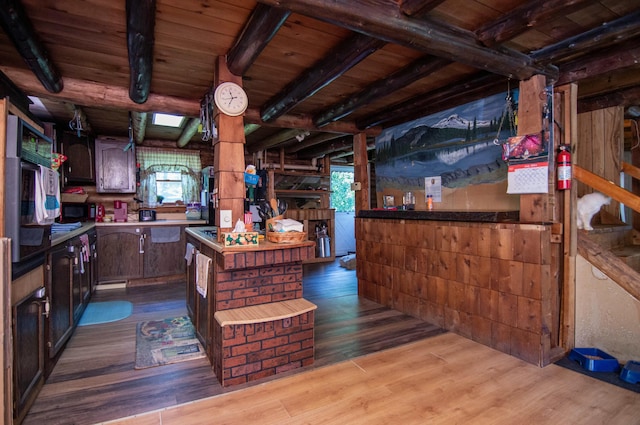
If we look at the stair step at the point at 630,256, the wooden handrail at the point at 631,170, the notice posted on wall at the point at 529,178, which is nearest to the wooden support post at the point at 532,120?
the notice posted on wall at the point at 529,178

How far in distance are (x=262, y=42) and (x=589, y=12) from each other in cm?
195

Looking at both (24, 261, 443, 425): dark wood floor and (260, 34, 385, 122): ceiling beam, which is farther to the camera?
(260, 34, 385, 122): ceiling beam

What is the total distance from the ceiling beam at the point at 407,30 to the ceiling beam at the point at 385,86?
263 millimetres

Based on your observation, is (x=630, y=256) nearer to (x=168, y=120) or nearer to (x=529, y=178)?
(x=529, y=178)

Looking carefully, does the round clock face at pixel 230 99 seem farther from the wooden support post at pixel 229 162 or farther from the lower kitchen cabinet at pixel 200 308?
the lower kitchen cabinet at pixel 200 308

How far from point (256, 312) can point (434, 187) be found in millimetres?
2448

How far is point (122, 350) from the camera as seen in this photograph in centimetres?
285

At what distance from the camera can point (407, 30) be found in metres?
1.82

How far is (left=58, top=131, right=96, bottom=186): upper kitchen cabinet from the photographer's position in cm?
491

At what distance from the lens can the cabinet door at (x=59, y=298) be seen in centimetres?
246

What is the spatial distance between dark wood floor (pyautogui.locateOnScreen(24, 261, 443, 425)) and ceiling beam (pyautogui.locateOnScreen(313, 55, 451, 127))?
88.5 inches

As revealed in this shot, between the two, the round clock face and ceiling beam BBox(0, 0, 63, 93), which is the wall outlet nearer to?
the round clock face

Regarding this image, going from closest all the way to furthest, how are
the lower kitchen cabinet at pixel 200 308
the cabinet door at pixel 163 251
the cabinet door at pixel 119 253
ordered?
the lower kitchen cabinet at pixel 200 308
the cabinet door at pixel 119 253
the cabinet door at pixel 163 251

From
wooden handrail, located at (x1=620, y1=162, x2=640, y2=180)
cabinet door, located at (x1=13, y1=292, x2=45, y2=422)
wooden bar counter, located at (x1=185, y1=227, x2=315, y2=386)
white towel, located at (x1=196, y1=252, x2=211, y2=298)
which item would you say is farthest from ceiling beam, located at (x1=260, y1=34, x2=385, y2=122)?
wooden handrail, located at (x1=620, y1=162, x2=640, y2=180)
